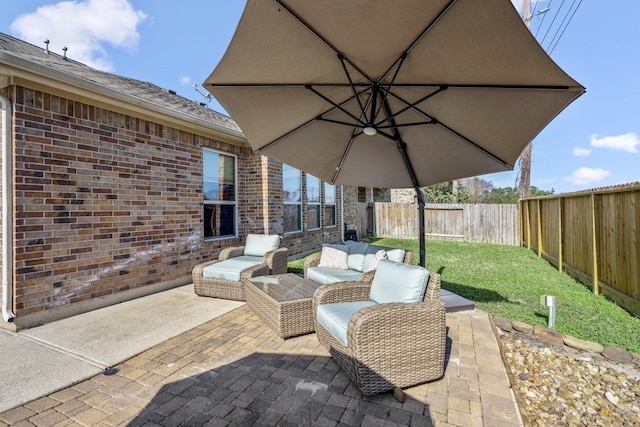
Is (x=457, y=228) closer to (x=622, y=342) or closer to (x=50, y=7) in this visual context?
(x=622, y=342)

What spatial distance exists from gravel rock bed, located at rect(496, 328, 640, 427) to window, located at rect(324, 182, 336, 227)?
7.25 m

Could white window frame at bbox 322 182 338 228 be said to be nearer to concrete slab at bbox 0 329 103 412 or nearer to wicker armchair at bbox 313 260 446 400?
wicker armchair at bbox 313 260 446 400

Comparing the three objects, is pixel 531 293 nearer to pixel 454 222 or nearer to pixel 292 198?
pixel 292 198

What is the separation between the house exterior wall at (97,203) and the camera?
379 centimetres

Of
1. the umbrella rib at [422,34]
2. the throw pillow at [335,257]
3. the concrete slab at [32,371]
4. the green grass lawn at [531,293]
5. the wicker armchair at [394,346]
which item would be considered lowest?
the green grass lawn at [531,293]

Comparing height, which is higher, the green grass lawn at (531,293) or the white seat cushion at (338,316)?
the white seat cushion at (338,316)

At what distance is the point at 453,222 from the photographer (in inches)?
527

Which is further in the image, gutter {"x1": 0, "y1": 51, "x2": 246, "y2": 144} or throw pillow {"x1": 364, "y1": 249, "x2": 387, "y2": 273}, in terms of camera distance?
throw pillow {"x1": 364, "y1": 249, "x2": 387, "y2": 273}

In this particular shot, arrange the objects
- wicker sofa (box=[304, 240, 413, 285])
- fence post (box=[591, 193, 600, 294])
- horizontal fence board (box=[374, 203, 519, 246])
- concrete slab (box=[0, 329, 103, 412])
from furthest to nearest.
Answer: horizontal fence board (box=[374, 203, 519, 246])
fence post (box=[591, 193, 600, 294])
wicker sofa (box=[304, 240, 413, 285])
concrete slab (box=[0, 329, 103, 412])

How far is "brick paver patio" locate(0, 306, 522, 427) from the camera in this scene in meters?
2.17

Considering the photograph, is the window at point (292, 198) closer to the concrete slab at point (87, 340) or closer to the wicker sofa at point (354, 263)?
the wicker sofa at point (354, 263)

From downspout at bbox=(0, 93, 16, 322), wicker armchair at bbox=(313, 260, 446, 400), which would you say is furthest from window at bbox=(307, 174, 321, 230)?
wicker armchair at bbox=(313, 260, 446, 400)

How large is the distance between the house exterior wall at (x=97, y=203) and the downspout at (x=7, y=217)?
59 millimetres

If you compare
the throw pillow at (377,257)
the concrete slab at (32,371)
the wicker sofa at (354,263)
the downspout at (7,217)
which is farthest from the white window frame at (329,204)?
the concrete slab at (32,371)
